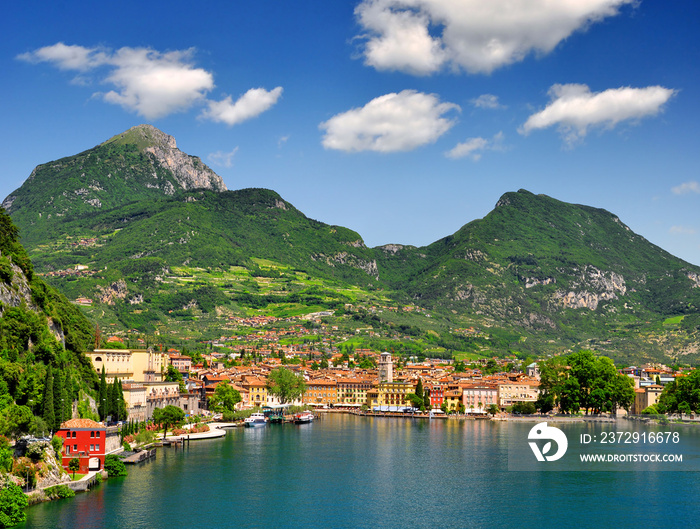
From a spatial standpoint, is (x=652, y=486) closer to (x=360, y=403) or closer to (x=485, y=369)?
(x=360, y=403)

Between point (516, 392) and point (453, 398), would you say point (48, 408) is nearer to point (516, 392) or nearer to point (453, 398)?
point (453, 398)

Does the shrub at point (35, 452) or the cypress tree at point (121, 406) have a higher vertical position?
the cypress tree at point (121, 406)

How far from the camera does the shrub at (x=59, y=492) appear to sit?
158 feet

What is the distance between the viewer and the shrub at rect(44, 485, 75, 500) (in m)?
48.1

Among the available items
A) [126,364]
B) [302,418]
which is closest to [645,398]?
[302,418]

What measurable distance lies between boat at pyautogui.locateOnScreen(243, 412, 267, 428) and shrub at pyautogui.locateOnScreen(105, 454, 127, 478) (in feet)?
160

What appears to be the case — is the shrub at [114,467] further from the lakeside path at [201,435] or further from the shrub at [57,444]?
the lakeside path at [201,435]

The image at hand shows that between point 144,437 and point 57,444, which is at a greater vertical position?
point 57,444

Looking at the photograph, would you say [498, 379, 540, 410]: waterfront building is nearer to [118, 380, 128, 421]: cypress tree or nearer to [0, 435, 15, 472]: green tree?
[118, 380, 128, 421]: cypress tree

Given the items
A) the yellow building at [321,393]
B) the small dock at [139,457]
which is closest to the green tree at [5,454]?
the small dock at [139,457]

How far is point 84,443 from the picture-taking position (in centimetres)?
5566

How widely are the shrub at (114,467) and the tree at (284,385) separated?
234ft

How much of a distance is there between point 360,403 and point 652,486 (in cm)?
9166

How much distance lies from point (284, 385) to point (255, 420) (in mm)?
19306
